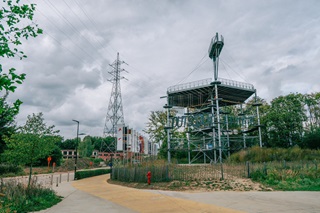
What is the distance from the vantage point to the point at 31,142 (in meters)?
15.2

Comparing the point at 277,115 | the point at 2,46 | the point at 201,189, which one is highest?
the point at 277,115

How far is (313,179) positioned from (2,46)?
21.1 m

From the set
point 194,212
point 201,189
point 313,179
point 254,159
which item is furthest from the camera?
point 254,159

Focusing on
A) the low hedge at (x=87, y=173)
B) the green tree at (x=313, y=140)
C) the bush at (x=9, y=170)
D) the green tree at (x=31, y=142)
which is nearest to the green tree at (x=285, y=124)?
the green tree at (x=313, y=140)

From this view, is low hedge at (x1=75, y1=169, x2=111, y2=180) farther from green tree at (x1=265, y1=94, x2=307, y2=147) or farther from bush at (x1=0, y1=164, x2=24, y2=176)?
green tree at (x1=265, y1=94, x2=307, y2=147)

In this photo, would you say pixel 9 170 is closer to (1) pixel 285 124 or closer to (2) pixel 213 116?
(2) pixel 213 116

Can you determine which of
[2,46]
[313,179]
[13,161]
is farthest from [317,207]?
[13,161]

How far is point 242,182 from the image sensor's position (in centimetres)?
1859

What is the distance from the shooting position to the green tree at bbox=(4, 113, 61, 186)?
1526 cm

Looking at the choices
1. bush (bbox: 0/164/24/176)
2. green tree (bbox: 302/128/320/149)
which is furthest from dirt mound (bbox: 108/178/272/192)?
bush (bbox: 0/164/24/176)

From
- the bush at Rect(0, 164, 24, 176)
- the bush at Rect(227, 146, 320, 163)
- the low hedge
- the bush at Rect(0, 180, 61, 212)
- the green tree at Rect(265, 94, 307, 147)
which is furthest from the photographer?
the green tree at Rect(265, 94, 307, 147)

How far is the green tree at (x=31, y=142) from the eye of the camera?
601 inches

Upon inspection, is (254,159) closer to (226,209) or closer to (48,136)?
(226,209)

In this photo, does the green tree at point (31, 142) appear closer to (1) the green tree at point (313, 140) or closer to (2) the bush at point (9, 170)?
(2) the bush at point (9, 170)
